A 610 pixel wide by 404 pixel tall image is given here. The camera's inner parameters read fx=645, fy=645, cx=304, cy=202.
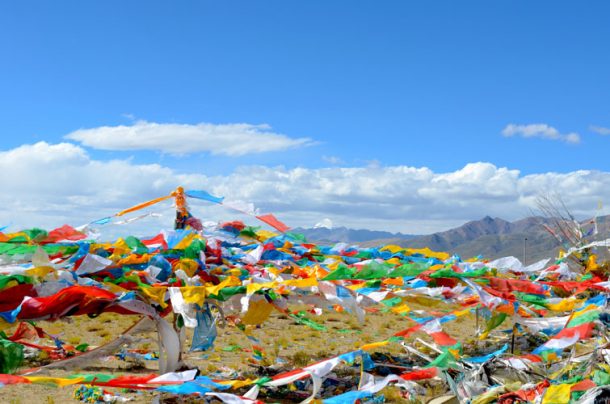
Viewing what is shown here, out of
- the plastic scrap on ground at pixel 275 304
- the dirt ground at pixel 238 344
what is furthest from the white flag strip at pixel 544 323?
the dirt ground at pixel 238 344

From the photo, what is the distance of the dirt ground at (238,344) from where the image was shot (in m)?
9.70

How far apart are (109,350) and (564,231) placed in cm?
1129

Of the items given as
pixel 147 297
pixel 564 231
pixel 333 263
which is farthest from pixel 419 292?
pixel 564 231

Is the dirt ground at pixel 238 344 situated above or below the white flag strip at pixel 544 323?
below

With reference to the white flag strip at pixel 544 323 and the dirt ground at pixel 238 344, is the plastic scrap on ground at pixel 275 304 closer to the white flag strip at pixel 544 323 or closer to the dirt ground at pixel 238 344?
the white flag strip at pixel 544 323

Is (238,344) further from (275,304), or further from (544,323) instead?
(544,323)

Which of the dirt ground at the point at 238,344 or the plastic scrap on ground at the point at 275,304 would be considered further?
the dirt ground at the point at 238,344

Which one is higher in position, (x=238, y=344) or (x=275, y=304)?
(x=275, y=304)

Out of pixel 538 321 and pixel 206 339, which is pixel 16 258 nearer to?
pixel 206 339

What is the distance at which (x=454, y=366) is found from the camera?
712cm

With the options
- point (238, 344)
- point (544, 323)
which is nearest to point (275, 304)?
point (544, 323)

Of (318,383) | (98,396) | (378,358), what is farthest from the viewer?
(378,358)

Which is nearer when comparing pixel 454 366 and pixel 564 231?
pixel 454 366

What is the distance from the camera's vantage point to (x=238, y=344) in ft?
49.6
